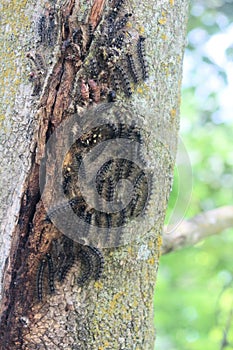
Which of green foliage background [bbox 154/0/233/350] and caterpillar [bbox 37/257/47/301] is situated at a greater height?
green foliage background [bbox 154/0/233/350]

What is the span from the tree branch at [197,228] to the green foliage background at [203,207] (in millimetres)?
114

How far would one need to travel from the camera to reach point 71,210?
1484mm

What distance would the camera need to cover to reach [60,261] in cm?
150

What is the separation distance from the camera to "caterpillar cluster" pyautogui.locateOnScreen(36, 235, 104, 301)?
1.50 metres

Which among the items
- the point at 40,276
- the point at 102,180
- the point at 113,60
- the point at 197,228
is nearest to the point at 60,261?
the point at 40,276

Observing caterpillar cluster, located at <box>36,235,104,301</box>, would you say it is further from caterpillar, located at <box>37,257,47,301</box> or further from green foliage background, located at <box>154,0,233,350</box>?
green foliage background, located at <box>154,0,233,350</box>

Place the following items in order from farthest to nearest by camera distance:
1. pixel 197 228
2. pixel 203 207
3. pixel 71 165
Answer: pixel 203 207 → pixel 197 228 → pixel 71 165

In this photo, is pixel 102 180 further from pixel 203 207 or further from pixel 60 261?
pixel 203 207

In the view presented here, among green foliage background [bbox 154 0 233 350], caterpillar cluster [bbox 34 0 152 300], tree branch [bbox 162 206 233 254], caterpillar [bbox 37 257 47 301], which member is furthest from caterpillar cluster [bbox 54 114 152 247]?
tree branch [bbox 162 206 233 254]

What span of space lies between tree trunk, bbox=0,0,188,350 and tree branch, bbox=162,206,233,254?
1.04 meters

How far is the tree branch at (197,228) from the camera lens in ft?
8.80

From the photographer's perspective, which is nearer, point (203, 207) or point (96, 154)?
point (96, 154)

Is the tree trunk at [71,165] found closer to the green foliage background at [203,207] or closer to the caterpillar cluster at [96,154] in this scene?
the caterpillar cluster at [96,154]

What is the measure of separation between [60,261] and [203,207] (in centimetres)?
337
